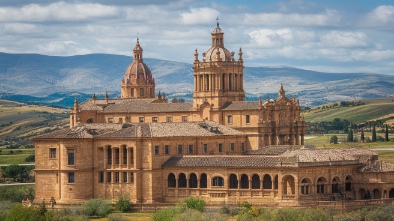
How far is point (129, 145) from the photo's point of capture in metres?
115

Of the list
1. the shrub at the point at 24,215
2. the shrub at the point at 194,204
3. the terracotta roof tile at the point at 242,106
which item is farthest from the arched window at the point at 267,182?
the shrub at the point at 24,215

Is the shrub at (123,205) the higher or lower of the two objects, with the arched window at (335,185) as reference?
lower

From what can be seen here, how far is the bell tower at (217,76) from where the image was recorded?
141500 millimetres

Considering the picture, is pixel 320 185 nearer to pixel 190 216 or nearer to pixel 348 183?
pixel 348 183

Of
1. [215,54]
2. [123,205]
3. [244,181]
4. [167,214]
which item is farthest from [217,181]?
[215,54]

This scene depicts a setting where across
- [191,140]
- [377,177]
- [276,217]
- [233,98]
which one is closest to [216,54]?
[233,98]

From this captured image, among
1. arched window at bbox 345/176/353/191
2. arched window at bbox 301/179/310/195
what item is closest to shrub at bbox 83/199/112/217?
arched window at bbox 301/179/310/195

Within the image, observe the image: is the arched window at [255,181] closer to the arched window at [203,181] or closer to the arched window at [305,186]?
the arched window at [305,186]

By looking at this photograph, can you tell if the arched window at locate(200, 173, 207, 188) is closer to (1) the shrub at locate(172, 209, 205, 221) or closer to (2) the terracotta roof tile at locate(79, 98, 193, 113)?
(1) the shrub at locate(172, 209, 205, 221)

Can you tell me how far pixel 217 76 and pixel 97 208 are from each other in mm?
37366

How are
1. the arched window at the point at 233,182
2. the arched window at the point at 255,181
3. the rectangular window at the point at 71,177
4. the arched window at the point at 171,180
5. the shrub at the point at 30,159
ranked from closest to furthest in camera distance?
the arched window at the point at 255,181 → the arched window at the point at 233,182 → the arched window at the point at 171,180 → the rectangular window at the point at 71,177 → the shrub at the point at 30,159

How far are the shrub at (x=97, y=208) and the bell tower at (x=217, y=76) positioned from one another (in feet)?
107

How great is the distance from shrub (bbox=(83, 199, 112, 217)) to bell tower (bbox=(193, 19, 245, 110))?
3264 cm

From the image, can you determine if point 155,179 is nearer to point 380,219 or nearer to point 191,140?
point 191,140
